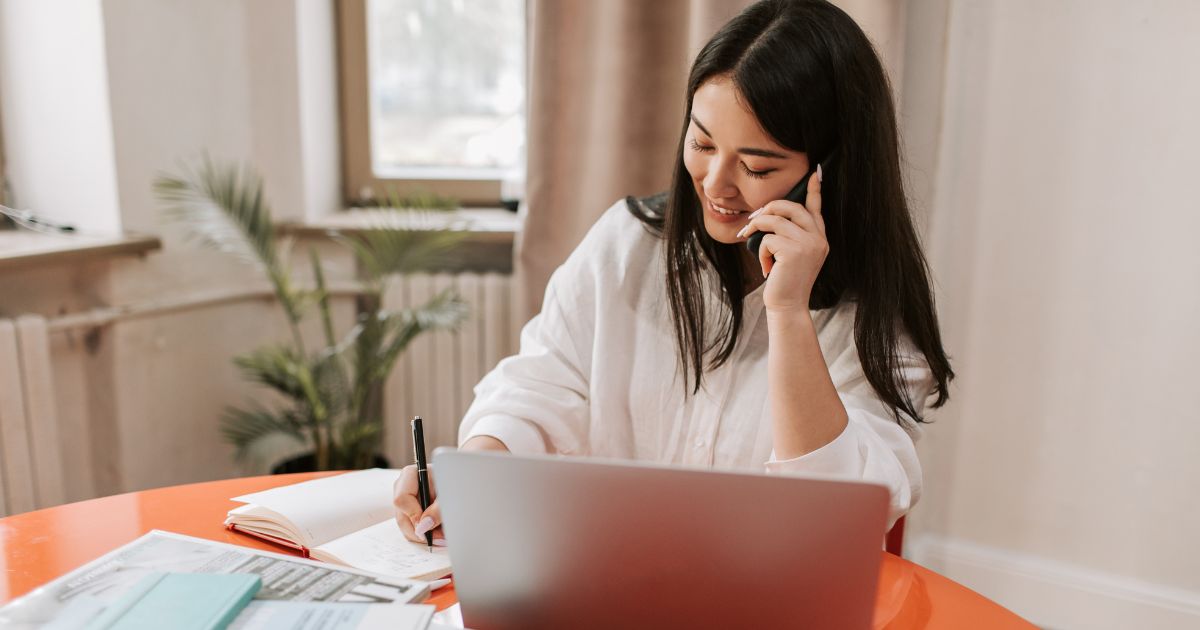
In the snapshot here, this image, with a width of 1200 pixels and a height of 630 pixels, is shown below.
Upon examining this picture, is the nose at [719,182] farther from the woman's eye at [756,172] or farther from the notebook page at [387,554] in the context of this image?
the notebook page at [387,554]

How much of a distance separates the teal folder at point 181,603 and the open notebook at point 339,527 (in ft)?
0.66

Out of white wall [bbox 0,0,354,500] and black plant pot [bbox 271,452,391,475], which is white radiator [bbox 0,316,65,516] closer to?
white wall [bbox 0,0,354,500]

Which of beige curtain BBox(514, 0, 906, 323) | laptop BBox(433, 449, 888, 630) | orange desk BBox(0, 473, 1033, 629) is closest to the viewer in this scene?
laptop BBox(433, 449, 888, 630)

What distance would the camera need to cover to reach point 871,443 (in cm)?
105

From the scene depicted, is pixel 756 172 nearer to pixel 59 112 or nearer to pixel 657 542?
pixel 657 542

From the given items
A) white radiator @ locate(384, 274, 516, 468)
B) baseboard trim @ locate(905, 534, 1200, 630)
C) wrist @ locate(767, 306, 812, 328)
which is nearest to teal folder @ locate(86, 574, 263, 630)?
wrist @ locate(767, 306, 812, 328)

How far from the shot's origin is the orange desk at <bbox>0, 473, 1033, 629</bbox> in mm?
896

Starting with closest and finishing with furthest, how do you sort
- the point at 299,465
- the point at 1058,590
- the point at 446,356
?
1. the point at 1058,590
2. the point at 299,465
3. the point at 446,356

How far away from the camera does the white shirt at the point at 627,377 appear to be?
1265 millimetres

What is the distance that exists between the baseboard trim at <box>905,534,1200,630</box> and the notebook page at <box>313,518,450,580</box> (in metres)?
1.66

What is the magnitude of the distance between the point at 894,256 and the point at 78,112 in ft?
6.58

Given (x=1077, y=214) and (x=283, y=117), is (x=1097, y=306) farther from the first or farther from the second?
(x=283, y=117)

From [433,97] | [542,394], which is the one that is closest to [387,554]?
[542,394]

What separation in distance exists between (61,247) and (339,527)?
1.41 metres
